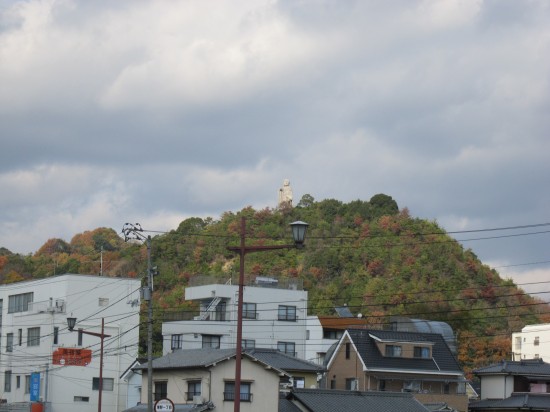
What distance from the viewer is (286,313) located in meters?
78.7

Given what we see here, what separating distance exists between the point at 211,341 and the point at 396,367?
15.2 meters

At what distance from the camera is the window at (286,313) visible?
7831 cm

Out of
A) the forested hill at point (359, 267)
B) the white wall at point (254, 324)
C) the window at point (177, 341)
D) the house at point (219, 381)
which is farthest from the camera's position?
the forested hill at point (359, 267)

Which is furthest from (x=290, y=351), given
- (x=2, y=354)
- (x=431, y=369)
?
(x=2, y=354)

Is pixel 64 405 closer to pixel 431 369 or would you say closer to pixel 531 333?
pixel 431 369

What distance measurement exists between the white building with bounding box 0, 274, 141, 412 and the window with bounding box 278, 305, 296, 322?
11995 millimetres

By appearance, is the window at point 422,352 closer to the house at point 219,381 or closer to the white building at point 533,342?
the house at point 219,381

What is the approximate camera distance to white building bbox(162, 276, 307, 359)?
7262 cm

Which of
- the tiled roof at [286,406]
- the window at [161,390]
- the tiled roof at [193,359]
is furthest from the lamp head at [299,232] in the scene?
the window at [161,390]

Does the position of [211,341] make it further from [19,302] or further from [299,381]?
[19,302]

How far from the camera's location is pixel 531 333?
94812mm

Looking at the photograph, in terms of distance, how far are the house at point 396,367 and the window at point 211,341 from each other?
31.9 ft

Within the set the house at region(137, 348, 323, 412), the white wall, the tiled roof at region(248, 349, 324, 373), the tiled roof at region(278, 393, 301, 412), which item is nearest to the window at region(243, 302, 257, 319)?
the white wall

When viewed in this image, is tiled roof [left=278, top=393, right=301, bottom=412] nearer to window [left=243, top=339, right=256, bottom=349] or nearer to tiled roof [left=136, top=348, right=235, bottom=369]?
tiled roof [left=136, top=348, right=235, bottom=369]
